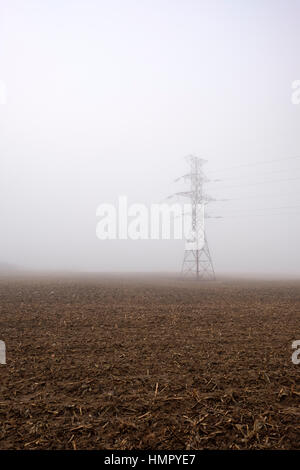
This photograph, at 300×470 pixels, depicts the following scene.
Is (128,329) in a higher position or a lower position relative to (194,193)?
lower

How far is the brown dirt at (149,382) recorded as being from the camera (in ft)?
10.5

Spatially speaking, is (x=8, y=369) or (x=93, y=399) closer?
(x=93, y=399)

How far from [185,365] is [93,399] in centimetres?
194

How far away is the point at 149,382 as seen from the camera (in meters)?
4.50

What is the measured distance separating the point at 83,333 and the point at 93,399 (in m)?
3.35

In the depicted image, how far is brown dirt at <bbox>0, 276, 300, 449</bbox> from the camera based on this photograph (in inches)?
126

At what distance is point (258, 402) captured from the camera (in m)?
3.85

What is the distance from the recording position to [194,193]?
34.3 m

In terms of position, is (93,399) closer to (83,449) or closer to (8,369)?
(83,449)

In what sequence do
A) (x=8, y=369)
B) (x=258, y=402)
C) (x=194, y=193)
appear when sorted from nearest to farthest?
1. (x=258, y=402)
2. (x=8, y=369)
3. (x=194, y=193)
